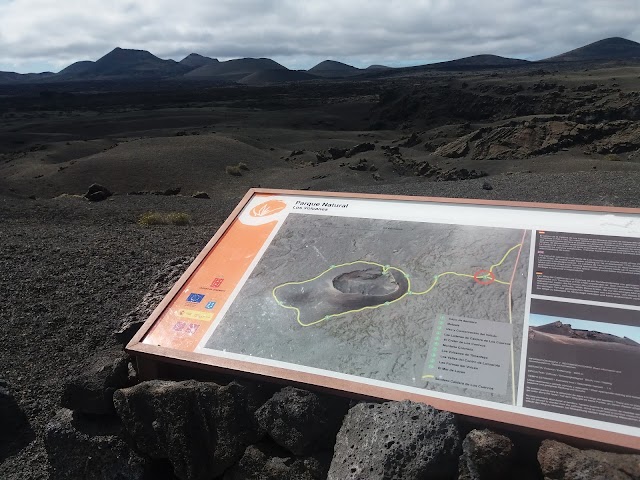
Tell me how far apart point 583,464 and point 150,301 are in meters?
3.26

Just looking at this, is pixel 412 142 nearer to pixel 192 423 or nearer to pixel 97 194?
pixel 97 194

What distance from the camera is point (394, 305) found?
329 centimetres

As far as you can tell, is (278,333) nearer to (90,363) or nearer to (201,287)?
(201,287)

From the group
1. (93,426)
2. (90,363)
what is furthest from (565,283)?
(90,363)

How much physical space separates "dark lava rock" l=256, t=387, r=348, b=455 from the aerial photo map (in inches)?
7.8

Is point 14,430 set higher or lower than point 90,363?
lower

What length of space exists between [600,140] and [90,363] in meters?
21.2

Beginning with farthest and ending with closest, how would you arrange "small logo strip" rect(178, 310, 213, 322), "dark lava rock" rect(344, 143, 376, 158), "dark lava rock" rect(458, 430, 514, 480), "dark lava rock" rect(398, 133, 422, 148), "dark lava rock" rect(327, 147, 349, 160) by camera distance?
"dark lava rock" rect(398, 133, 422, 148) → "dark lava rock" rect(327, 147, 349, 160) → "dark lava rock" rect(344, 143, 376, 158) → "small logo strip" rect(178, 310, 213, 322) → "dark lava rock" rect(458, 430, 514, 480)

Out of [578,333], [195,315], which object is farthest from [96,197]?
[578,333]

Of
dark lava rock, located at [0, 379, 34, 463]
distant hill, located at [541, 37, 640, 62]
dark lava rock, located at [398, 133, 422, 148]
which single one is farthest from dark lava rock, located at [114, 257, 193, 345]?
distant hill, located at [541, 37, 640, 62]

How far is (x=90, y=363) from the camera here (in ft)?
13.4

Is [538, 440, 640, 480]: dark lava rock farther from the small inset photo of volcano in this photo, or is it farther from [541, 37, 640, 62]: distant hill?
[541, 37, 640, 62]: distant hill

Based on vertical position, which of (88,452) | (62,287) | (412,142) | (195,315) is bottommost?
(412,142)

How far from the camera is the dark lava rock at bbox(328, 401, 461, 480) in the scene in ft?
8.41
